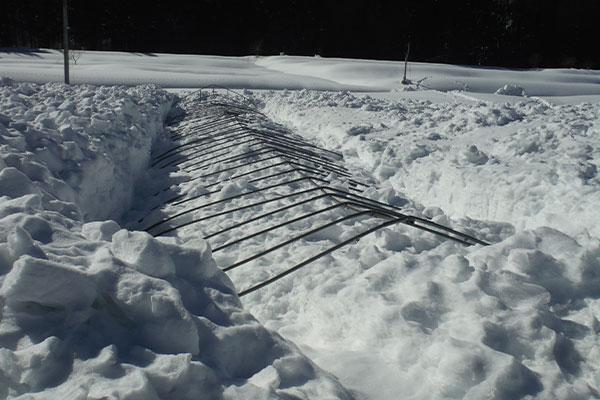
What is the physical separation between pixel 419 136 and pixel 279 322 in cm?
421

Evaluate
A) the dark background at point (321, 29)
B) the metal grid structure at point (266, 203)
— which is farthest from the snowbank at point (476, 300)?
the dark background at point (321, 29)

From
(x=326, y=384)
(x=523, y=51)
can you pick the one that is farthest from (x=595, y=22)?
(x=326, y=384)

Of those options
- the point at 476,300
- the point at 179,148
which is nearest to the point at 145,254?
the point at 476,300

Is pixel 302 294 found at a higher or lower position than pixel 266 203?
lower

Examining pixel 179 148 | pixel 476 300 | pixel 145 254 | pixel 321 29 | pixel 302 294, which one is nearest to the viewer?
pixel 145 254

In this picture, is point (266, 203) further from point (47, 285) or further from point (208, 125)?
point (208, 125)

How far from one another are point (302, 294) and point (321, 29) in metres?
37.6

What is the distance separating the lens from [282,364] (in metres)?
1.51

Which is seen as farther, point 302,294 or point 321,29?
point 321,29

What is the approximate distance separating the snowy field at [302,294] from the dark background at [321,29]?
105 feet

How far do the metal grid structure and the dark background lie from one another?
3050 centimetres

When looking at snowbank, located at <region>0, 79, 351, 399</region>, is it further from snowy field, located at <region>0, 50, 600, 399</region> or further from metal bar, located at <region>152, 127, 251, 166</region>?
metal bar, located at <region>152, 127, 251, 166</region>

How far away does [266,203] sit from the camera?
12.3 ft

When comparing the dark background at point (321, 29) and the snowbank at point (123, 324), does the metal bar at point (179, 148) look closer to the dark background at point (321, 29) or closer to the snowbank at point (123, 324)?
the snowbank at point (123, 324)
